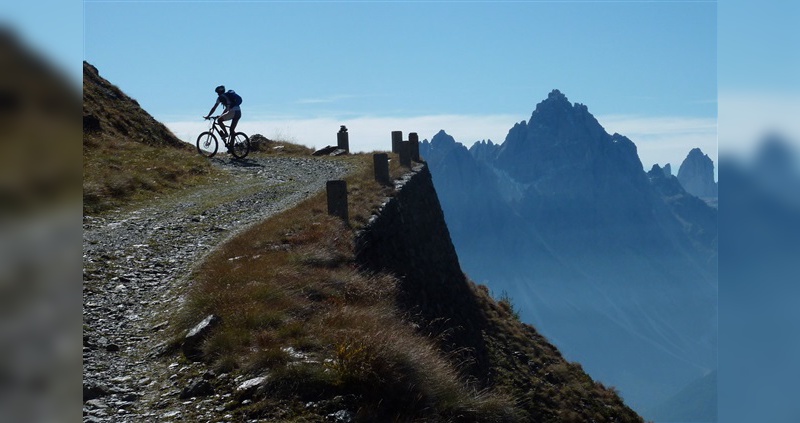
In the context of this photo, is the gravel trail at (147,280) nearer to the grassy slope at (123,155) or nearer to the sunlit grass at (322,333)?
the sunlit grass at (322,333)

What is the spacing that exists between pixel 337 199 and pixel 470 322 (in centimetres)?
694

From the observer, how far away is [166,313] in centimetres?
981

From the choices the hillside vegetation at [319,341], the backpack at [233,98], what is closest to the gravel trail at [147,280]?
the hillside vegetation at [319,341]

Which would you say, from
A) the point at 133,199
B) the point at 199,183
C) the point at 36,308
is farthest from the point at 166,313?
the point at 199,183

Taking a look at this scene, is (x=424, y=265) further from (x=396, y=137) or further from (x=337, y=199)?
(x=396, y=137)

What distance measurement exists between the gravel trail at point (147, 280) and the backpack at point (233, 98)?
4388 millimetres

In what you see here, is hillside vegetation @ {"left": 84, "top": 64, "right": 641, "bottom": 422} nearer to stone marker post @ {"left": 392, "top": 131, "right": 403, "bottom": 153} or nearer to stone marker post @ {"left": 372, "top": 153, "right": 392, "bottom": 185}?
stone marker post @ {"left": 372, "top": 153, "right": 392, "bottom": 185}

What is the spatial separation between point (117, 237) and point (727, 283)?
11204 millimetres

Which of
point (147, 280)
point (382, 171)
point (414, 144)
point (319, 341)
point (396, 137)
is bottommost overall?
point (319, 341)

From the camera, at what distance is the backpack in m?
28.2

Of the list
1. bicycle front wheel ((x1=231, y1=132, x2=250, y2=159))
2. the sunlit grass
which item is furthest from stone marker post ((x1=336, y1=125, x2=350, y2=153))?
the sunlit grass

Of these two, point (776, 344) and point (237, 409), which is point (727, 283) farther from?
point (237, 409)

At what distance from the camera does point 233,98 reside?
28.3 m

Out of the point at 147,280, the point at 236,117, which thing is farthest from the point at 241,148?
the point at 147,280
